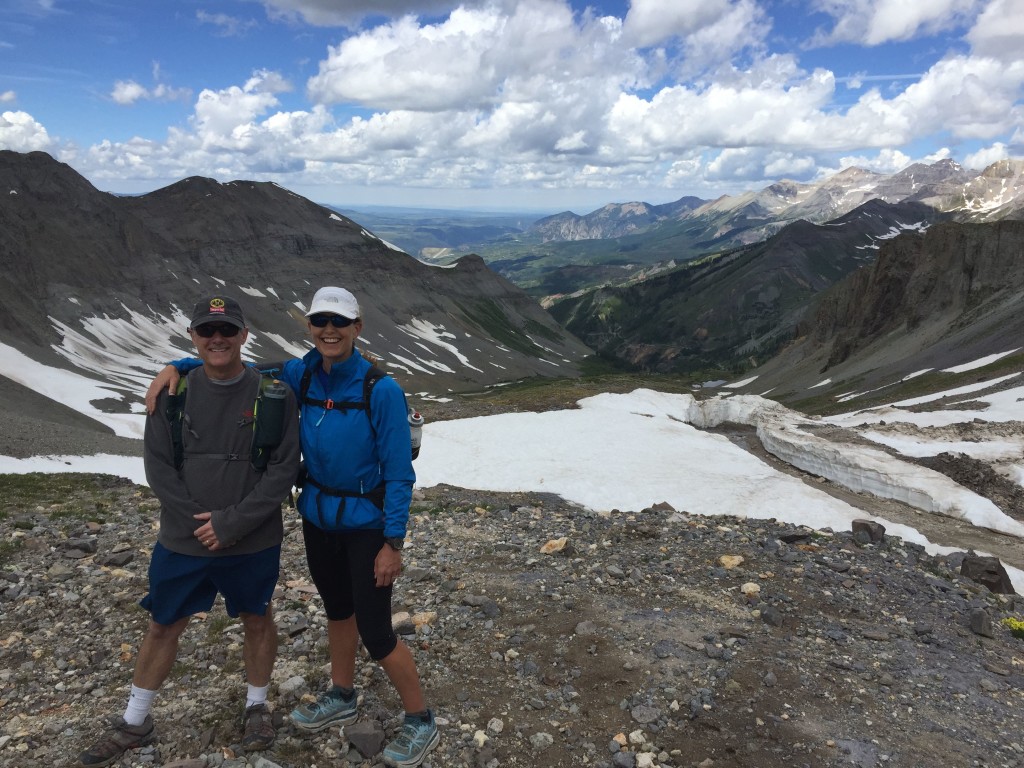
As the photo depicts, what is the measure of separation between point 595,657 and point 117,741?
5999 millimetres

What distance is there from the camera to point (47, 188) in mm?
147750

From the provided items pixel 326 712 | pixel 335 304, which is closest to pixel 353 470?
pixel 335 304

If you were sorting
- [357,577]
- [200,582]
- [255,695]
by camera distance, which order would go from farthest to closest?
[255,695] < [200,582] < [357,577]

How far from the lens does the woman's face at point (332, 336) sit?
6.40 meters

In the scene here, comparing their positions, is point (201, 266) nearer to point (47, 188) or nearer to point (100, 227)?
point (100, 227)

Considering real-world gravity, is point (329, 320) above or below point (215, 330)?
above

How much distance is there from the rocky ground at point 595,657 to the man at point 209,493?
1.28 meters

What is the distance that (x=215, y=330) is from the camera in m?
6.42

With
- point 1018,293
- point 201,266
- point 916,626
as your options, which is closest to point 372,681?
point 916,626

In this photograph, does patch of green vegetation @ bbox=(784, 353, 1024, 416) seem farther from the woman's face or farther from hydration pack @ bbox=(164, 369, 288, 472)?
hydration pack @ bbox=(164, 369, 288, 472)

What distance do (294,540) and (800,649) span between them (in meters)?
11.3

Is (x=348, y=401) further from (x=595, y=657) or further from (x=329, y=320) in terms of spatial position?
(x=595, y=657)

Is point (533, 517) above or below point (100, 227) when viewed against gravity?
below

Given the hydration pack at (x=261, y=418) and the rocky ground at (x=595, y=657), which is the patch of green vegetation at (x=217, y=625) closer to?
the rocky ground at (x=595, y=657)
